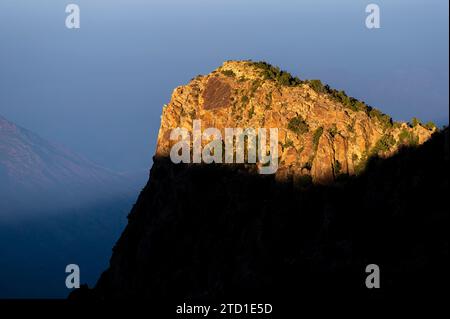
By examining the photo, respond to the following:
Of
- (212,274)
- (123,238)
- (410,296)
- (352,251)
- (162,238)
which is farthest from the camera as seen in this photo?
(123,238)

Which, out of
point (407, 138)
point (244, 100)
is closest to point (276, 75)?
point (244, 100)

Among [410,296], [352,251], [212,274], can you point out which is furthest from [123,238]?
[410,296]

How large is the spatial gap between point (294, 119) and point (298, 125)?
1.08 metres

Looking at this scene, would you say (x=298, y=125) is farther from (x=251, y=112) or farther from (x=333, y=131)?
(x=251, y=112)

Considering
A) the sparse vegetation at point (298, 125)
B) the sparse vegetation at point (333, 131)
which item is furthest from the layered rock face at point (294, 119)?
the sparse vegetation at point (333, 131)

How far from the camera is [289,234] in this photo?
5404 inches

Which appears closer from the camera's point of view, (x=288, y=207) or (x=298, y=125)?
(x=288, y=207)

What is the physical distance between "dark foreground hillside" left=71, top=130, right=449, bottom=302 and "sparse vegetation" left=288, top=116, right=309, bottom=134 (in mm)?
6871

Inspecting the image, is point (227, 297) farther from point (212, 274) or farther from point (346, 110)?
point (346, 110)

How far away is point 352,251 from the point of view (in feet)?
426

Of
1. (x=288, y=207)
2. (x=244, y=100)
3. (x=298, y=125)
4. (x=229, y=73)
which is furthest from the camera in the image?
(x=229, y=73)

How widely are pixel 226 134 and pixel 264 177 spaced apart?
405 inches

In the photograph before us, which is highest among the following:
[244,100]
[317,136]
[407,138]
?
[244,100]
